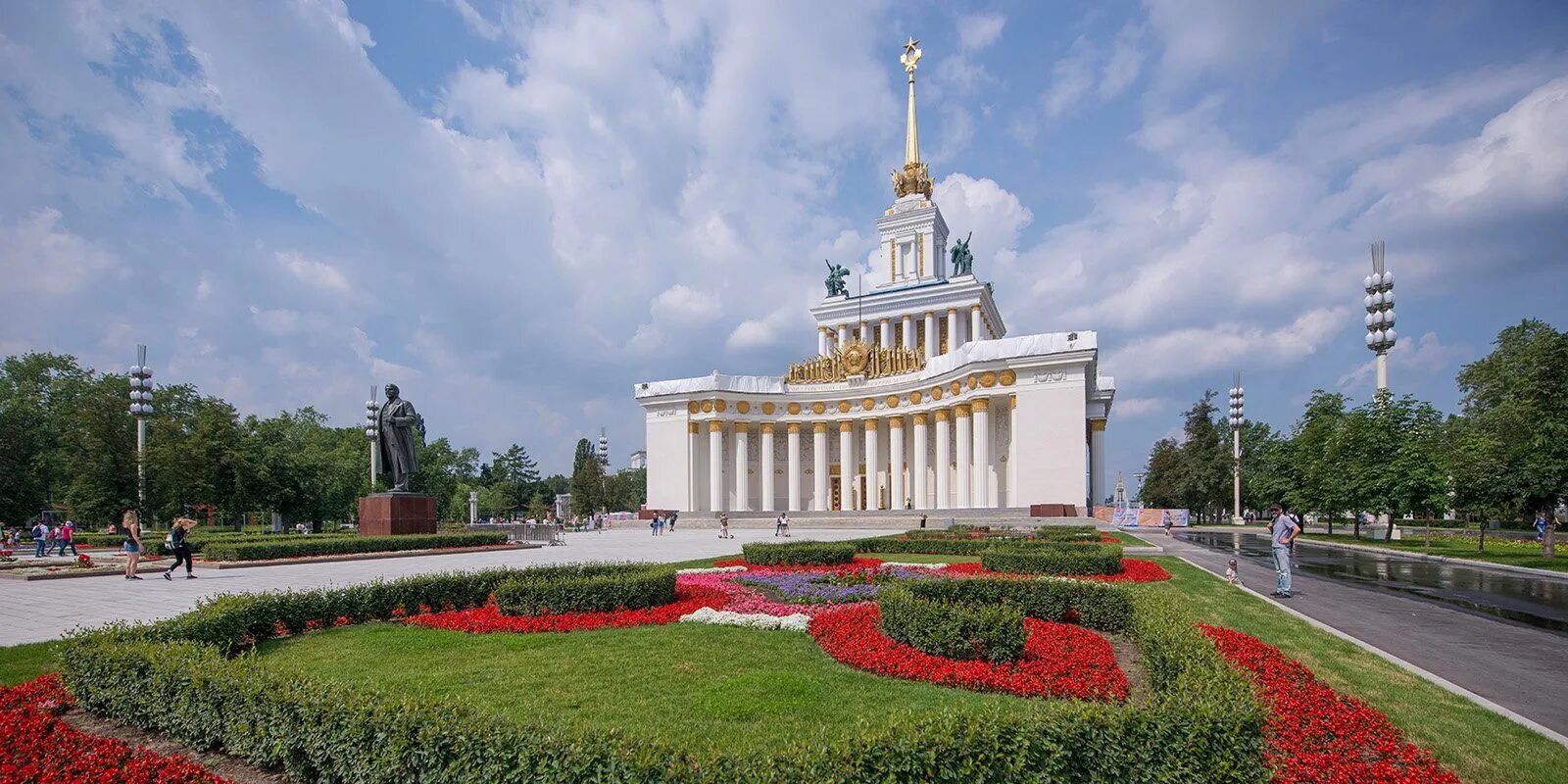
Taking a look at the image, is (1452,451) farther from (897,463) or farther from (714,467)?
(714,467)

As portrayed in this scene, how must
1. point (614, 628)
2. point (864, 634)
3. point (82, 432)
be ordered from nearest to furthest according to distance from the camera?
point (864, 634) → point (614, 628) → point (82, 432)

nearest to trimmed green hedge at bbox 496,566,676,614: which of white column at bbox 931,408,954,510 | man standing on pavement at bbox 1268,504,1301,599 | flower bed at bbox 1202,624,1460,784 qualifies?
flower bed at bbox 1202,624,1460,784

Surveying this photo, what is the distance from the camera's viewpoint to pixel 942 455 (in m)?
49.4

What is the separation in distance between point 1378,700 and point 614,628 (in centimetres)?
895

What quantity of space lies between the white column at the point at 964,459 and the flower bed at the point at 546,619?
115 feet

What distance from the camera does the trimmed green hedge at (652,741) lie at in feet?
13.9

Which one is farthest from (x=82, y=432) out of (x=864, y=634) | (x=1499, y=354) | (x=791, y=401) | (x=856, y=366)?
(x=1499, y=354)

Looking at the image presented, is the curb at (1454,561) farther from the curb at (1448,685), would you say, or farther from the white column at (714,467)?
the white column at (714,467)

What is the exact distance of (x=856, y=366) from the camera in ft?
180

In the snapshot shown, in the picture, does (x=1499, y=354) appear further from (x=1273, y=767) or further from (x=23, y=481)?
(x=23, y=481)

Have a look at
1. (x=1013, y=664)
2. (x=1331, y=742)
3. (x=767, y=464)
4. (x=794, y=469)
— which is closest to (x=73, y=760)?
(x=1013, y=664)

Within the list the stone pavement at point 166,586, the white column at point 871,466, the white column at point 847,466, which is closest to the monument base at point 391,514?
the stone pavement at point 166,586

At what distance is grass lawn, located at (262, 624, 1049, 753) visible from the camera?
5.96 m

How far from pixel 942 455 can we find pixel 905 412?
425 cm
